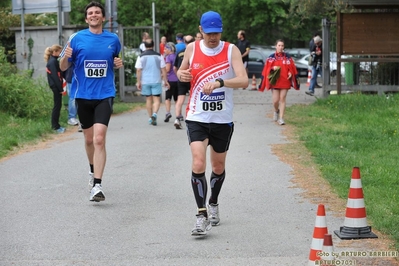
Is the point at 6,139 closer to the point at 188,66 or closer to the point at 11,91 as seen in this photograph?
the point at 11,91

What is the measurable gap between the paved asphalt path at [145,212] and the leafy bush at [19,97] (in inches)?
136

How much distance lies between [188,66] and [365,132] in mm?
7880

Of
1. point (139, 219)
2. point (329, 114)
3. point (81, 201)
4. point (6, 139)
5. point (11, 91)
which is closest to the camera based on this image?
point (139, 219)

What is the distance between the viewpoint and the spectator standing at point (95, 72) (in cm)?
936

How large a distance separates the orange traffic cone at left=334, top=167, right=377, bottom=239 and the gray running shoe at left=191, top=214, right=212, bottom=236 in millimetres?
1180

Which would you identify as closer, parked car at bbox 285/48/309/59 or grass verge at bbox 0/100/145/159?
grass verge at bbox 0/100/145/159

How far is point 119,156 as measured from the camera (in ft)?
43.6

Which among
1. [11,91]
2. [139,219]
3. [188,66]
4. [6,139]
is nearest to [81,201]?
[139,219]

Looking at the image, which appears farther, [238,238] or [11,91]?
[11,91]

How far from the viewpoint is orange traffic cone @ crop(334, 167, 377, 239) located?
23.9ft

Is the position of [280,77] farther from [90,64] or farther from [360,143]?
[90,64]

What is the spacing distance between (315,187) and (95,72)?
2.90 metres

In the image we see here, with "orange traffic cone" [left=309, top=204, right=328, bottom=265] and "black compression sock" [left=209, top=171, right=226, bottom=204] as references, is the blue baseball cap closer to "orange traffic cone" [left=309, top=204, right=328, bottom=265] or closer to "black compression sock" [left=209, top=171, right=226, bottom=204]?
"black compression sock" [left=209, top=171, right=226, bottom=204]

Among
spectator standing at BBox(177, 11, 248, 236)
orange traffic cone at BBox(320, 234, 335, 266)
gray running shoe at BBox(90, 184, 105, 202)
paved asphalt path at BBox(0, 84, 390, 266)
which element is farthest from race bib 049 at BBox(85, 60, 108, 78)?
orange traffic cone at BBox(320, 234, 335, 266)
